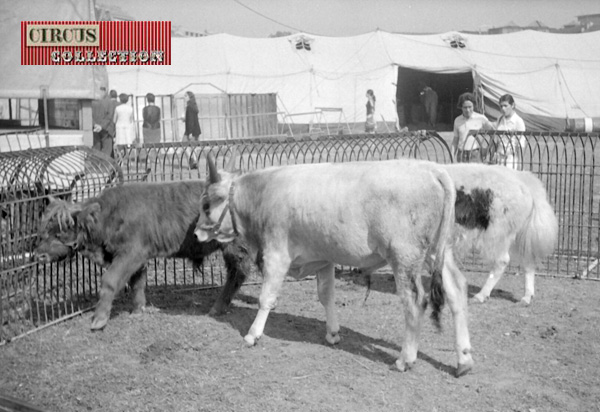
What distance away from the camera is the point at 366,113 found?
105 feet

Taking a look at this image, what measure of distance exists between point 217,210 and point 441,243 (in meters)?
2.31

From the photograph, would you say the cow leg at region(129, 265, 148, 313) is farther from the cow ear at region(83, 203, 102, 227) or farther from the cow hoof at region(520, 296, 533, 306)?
the cow hoof at region(520, 296, 533, 306)

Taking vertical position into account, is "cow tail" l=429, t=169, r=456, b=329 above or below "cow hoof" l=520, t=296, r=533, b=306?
above

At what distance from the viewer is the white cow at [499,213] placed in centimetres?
816

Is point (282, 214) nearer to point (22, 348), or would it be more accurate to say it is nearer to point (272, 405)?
point (272, 405)

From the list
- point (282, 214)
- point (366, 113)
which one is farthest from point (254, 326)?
point (366, 113)

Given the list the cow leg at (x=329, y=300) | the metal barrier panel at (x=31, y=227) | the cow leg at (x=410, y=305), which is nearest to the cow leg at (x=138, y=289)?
the metal barrier panel at (x=31, y=227)

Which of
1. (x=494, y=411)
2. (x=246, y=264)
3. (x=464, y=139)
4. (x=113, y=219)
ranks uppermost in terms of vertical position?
(x=464, y=139)

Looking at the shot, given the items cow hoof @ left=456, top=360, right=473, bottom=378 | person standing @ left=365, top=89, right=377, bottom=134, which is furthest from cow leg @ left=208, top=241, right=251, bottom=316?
person standing @ left=365, top=89, right=377, bottom=134

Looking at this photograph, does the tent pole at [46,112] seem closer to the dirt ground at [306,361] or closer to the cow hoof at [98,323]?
the dirt ground at [306,361]

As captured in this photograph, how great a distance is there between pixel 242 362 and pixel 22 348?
2.15 metres

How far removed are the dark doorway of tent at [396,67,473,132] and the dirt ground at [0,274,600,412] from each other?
29206 millimetres

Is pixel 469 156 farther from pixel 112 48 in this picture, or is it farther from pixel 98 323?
pixel 112 48

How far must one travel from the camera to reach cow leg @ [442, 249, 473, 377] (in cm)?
664
